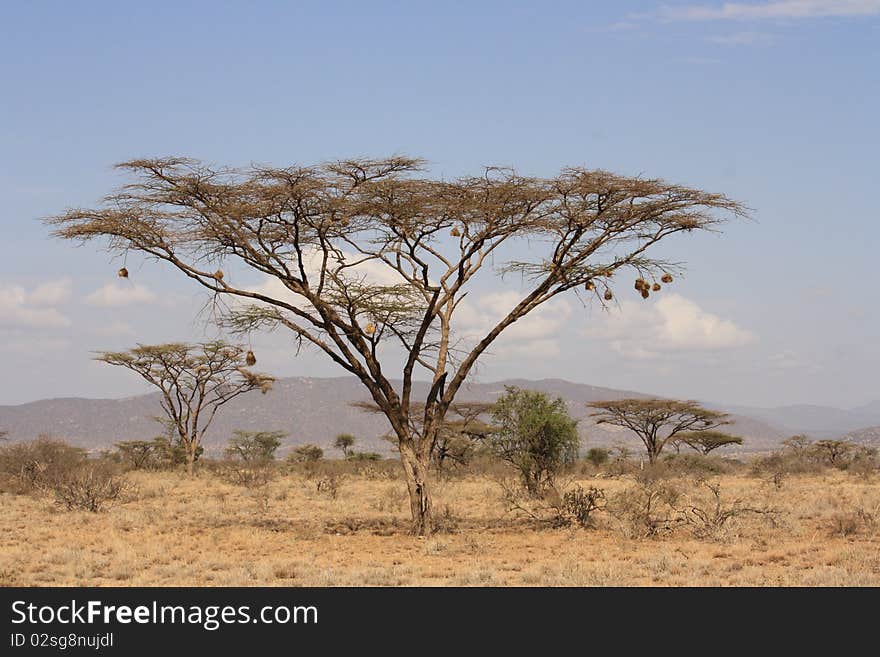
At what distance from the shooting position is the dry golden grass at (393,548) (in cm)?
1230

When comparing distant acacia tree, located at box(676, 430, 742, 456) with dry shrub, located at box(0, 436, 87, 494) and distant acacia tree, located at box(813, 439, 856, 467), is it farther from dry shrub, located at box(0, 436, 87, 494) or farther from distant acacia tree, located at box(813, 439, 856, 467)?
dry shrub, located at box(0, 436, 87, 494)

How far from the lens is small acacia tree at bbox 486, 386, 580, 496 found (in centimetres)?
2267

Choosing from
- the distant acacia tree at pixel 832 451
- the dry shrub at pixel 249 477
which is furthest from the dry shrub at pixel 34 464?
the distant acacia tree at pixel 832 451

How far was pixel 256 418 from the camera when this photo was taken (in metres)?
149

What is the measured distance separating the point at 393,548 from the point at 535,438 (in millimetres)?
7873

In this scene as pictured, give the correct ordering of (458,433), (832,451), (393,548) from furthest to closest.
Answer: (832,451)
(458,433)
(393,548)

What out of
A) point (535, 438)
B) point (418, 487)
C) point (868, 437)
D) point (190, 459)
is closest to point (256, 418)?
point (868, 437)

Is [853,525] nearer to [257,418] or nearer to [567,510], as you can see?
[567,510]

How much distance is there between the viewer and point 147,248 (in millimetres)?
16906

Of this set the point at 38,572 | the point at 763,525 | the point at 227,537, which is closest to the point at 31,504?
the point at 227,537

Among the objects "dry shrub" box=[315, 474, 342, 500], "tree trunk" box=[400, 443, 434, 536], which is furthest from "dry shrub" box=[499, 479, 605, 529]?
"dry shrub" box=[315, 474, 342, 500]

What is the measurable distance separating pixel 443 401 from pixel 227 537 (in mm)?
4402

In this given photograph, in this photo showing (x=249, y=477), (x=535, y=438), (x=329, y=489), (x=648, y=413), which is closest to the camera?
(x=535, y=438)

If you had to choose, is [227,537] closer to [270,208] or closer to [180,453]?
[270,208]
